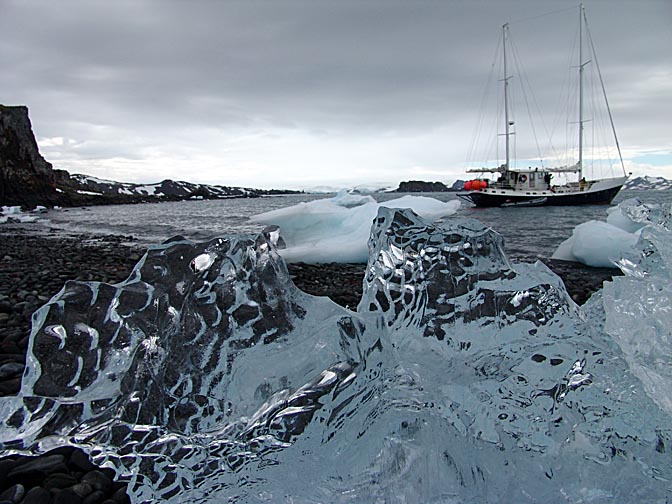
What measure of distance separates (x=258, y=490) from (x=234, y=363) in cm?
50

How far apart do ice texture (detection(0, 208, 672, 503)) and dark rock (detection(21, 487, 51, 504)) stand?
236mm

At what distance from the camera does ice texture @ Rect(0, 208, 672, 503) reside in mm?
1631

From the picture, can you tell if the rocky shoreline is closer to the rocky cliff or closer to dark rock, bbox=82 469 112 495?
dark rock, bbox=82 469 112 495

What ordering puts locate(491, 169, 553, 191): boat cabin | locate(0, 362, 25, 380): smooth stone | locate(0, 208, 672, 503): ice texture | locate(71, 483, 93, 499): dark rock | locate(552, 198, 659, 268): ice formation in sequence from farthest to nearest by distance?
1. locate(491, 169, 553, 191): boat cabin
2. locate(552, 198, 659, 268): ice formation
3. locate(0, 362, 25, 380): smooth stone
4. locate(71, 483, 93, 499): dark rock
5. locate(0, 208, 672, 503): ice texture

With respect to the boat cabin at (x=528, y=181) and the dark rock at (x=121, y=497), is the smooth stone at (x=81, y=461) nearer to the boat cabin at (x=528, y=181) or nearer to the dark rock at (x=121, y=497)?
the dark rock at (x=121, y=497)

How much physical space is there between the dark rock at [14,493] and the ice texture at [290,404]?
10.0 inches

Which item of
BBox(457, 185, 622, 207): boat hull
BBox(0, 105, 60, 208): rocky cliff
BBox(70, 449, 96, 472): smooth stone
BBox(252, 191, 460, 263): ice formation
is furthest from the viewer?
BBox(0, 105, 60, 208): rocky cliff

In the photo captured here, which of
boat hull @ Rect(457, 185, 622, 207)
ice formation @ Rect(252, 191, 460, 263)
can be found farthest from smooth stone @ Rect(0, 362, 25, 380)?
boat hull @ Rect(457, 185, 622, 207)

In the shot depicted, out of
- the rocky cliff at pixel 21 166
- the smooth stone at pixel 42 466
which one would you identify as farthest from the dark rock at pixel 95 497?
the rocky cliff at pixel 21 166

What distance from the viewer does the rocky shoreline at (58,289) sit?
5.83 feet

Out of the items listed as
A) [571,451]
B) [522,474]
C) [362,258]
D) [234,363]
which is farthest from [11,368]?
[362,258]

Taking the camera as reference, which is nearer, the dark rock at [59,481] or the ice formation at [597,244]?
the dark rock at [59,481]

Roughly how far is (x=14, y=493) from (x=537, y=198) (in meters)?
34.2

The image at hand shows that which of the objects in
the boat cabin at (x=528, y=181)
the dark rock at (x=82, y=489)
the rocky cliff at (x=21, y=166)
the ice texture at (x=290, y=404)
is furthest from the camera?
the rocky cliff at (x=21, y=166)
